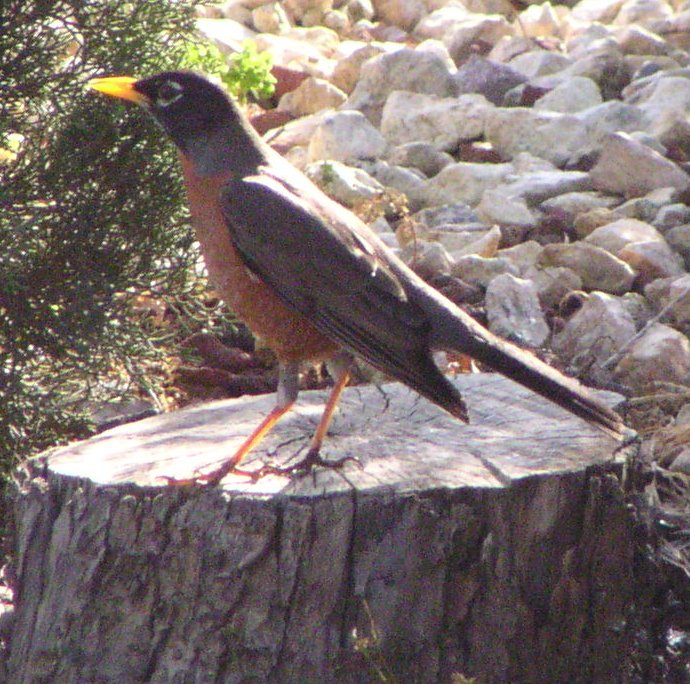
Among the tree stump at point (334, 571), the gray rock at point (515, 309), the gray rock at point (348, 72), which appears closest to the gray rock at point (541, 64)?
the gray rock at point (348, 72)

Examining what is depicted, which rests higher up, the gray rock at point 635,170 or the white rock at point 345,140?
the white rock at point 345,140

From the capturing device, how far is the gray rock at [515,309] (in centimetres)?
509

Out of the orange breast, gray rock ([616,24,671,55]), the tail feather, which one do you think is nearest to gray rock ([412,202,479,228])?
gray rock ([616,24,671,55])

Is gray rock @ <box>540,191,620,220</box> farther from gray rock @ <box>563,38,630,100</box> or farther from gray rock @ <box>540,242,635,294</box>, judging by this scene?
gray rock @ <box>563,38,630,100</box>

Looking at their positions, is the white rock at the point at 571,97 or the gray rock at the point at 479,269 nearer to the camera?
the gray rock at the point at 479,269

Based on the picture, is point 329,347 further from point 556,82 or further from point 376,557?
point 556,82

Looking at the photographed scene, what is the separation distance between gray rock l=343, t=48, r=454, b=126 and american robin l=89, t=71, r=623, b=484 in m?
4.47

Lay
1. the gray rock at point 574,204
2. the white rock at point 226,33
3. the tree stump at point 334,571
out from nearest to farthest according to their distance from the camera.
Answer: the tree stump at point 334,571 → the gray rock at point 574,204 → the white rock at point 226,33

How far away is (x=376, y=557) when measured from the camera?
115 inches

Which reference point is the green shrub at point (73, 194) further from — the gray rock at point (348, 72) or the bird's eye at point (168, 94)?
the gray rock at point (348, 72)

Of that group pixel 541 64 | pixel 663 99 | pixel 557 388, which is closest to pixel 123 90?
pixel 557 388

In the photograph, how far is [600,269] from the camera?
5.65 metres

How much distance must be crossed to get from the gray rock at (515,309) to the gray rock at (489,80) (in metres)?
2.99

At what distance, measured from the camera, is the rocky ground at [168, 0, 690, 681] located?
495 cm
